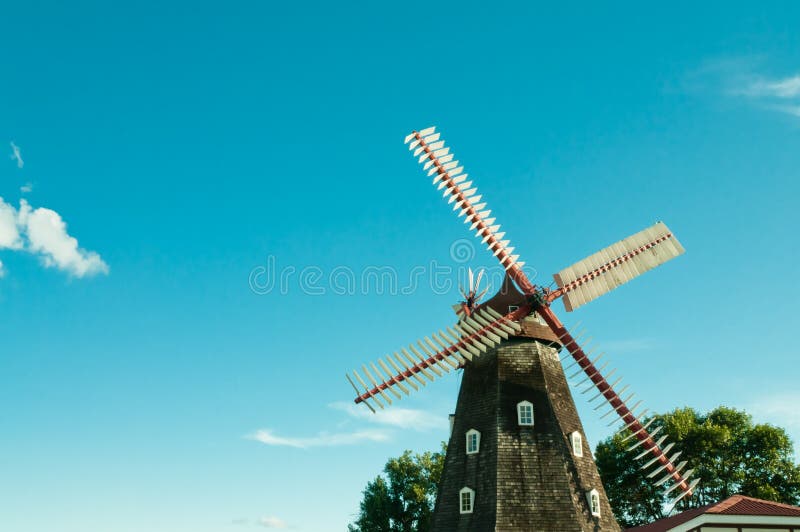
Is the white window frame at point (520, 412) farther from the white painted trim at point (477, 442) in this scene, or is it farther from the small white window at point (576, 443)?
the small white window at point (576, 443)

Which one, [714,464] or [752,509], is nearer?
[752,509]

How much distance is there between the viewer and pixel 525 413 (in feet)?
84.3

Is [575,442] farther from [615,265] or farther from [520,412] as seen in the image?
[615,265]

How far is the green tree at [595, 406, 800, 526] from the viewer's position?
1617 inches

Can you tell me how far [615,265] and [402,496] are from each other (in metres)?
27.4

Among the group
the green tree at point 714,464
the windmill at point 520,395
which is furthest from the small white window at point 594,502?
the green tree at point 714,464

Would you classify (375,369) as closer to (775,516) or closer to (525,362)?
(525,362)

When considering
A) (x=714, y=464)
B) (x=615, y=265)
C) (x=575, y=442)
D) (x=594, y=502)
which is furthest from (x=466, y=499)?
(x=714, y=464)

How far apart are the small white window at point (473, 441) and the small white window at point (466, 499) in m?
1.49

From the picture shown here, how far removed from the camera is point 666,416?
4406cm

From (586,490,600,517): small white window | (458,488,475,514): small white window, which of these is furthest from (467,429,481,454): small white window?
(586,490,600,517): small white window

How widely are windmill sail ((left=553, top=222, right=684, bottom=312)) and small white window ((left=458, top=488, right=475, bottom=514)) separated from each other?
8222mm

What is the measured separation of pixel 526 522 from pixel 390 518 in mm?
26580

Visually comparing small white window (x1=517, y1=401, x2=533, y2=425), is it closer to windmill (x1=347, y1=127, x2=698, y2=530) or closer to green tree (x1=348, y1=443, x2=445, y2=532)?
windmill (x1=347, y1=127, x2=698, y2=530)
